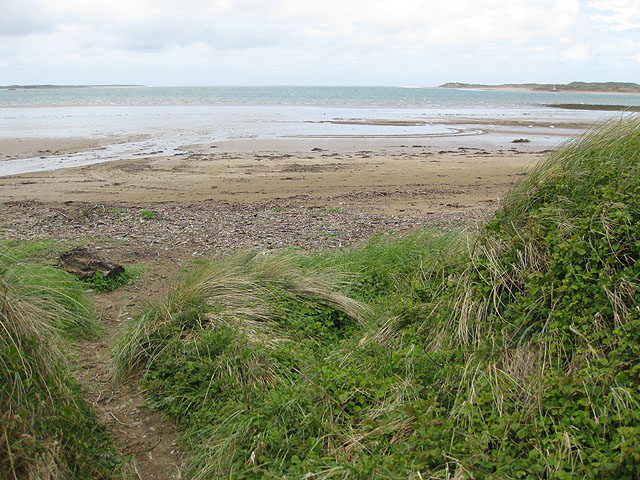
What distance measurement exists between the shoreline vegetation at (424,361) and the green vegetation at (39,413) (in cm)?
1

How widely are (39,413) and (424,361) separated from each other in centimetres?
245

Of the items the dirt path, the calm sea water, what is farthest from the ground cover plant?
the calm sea water

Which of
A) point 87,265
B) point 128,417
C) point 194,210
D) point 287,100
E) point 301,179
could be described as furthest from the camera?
point 287,100

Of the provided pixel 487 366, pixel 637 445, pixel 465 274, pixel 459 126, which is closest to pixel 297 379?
pixel 487 366

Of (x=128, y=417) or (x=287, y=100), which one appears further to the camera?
(x=287, y=100)

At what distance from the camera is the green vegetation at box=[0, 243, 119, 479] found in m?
2.78

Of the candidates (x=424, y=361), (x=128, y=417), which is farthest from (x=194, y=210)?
(x=424, y=361)

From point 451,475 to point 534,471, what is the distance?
42 cm

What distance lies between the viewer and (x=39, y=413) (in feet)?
9.78

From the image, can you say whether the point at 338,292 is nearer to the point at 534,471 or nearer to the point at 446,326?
the point at 446,326

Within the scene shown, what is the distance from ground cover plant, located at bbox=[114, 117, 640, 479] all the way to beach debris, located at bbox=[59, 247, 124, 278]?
158cm

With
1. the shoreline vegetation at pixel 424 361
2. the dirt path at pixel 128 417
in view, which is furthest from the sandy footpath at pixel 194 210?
the shoreline vegetation at pixel 424 361

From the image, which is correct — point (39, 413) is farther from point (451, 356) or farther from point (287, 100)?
point (287, 100)

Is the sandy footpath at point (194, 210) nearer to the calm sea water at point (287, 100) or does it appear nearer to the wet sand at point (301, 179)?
the wet sand at point (301, 179)
